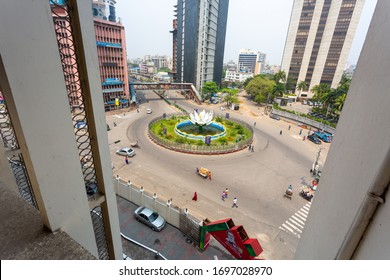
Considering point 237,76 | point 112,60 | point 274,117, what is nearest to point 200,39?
point 112,60

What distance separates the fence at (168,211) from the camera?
8.02 meters

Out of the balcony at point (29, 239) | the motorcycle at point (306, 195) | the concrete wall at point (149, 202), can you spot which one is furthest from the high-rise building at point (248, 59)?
the balcony at point (29, 239)

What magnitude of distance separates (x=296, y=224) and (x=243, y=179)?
14.1 feet

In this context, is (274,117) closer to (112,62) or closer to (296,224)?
(296,224)

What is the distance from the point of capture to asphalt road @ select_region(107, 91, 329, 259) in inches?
373

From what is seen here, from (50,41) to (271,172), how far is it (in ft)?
49.3

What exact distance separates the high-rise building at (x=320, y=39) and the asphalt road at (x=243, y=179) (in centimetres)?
3593

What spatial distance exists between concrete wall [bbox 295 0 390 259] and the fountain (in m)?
17.9

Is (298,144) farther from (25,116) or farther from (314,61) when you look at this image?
(314,61)

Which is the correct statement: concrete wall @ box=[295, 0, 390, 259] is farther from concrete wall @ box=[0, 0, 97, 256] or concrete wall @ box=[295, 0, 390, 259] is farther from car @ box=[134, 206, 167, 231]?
car @ box=[134, 206, 167, 231]

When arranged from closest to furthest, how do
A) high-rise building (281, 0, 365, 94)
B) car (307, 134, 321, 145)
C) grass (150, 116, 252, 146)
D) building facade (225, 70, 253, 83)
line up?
grass (150, 116, 252, 146) < car (307, 134, 321, 145) < high-rise building (281, 0, 365, 94) < building facade (225, 70, 253, 83)

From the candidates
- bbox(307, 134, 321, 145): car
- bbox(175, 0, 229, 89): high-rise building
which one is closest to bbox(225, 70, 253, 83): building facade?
bbox(175, 0, 229, 89): high-rise building

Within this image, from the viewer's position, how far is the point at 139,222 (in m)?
8.91

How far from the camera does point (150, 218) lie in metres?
8.68
